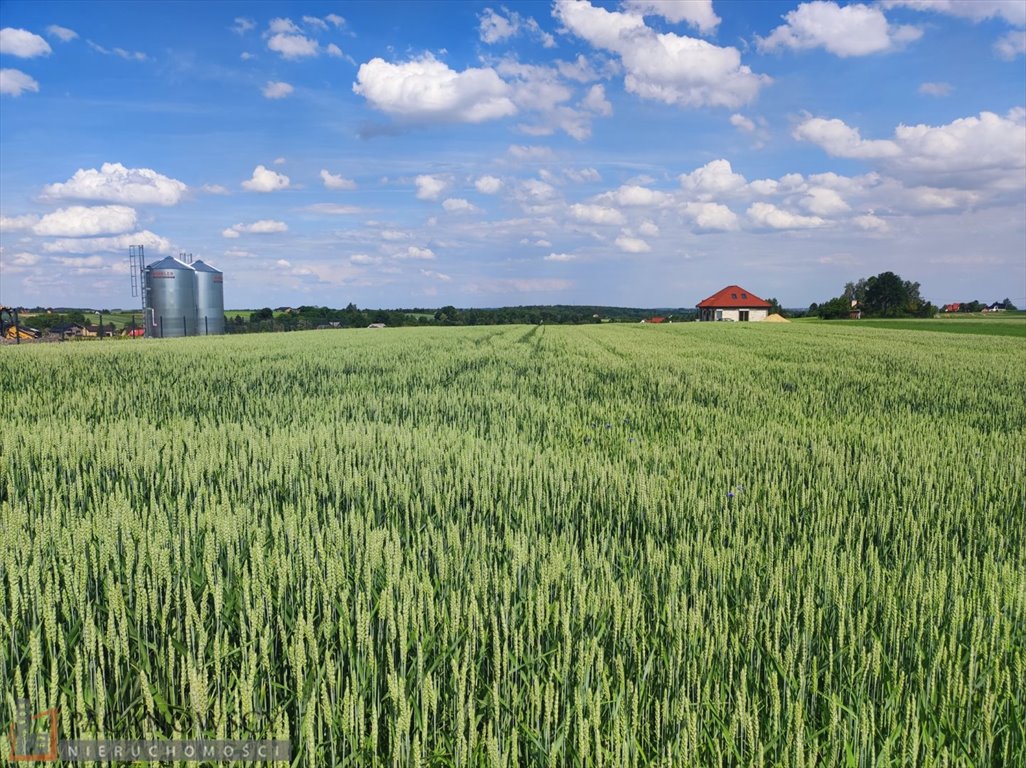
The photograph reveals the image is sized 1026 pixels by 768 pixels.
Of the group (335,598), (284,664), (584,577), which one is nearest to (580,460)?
(584,577)

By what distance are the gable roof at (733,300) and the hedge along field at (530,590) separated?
12018 cm

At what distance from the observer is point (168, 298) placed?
151ft

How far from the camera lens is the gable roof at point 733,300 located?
121 m

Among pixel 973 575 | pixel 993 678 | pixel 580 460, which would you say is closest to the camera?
pixel 993 678

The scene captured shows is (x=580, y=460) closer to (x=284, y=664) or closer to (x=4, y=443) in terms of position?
(x=284, y=664)

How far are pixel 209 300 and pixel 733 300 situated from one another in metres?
96.9

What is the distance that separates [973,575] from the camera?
3305 mm

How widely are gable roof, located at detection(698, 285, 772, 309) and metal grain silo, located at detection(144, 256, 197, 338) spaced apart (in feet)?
314

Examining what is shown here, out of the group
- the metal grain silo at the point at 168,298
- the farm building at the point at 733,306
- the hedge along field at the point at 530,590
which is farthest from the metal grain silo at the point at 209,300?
the farm building at the point at 733,306

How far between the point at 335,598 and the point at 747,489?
2.92m

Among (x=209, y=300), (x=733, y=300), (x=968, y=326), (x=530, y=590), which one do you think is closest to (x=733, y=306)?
(x=733, y=300)

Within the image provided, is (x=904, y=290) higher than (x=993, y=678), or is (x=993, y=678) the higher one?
(x=904, y=290)

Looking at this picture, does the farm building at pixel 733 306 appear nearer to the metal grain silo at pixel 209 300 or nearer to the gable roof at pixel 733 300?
the gable roof at pixel 733 300

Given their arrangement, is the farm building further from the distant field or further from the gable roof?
the distant field
